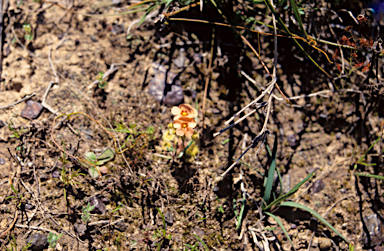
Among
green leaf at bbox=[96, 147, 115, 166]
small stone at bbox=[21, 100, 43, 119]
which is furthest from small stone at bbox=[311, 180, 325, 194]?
small stone at bbox=[21, 100, 43, 119]

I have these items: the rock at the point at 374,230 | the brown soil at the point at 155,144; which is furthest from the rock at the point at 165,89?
the rock at the point at 374,230

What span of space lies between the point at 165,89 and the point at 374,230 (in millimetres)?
2350

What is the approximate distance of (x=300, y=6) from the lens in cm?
229

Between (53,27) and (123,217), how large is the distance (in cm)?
191

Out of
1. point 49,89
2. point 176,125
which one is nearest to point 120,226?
point 176,125

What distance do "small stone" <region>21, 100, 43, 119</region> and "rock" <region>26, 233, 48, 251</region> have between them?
100 centimetres

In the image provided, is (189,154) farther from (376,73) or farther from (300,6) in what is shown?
(376,73)

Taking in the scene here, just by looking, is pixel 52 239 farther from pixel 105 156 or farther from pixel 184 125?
pixel 184 125

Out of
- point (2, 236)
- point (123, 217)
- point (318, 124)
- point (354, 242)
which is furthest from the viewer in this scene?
point (318, 124)

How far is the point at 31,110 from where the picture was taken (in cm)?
220

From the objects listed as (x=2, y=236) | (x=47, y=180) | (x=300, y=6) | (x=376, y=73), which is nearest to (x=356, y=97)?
(x=376, y=73)

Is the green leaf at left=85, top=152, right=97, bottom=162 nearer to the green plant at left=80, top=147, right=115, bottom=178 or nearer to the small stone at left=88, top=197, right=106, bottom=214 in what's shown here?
the green plant at left=80, top=147, right=115, bottom=178

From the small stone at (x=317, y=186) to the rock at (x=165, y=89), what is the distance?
1.47 meters

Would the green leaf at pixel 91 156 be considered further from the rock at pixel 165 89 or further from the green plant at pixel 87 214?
the rock at pixel 165 89
